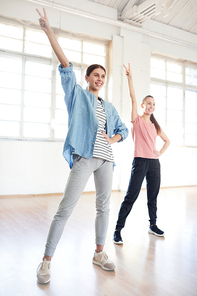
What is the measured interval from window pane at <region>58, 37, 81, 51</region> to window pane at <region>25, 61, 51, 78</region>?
591mm

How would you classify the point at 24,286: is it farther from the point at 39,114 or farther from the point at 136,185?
the point at 39,114

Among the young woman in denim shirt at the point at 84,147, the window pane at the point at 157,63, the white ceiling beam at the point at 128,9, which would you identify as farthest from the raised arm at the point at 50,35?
the window pane at the point at 157,63

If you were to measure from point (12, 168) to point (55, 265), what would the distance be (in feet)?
10.8

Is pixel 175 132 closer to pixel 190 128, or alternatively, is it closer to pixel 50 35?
pixel 190 128

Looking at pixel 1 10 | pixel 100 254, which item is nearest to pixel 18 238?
pixel 100 254

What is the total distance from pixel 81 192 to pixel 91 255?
2.23 feet

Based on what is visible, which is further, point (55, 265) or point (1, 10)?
point (1, 10)

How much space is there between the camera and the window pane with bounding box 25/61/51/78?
529 cm

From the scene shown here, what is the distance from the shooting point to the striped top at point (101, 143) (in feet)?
5.92

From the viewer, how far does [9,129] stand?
16.8ft

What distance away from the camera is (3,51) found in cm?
508

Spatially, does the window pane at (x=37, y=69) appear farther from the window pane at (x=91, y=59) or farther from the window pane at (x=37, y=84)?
the window pane at (x=91, y=59)

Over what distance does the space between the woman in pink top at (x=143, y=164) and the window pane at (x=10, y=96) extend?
3141 millimetres

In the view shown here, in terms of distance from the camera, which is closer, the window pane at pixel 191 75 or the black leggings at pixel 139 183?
the black leggings at pixel 139 183
